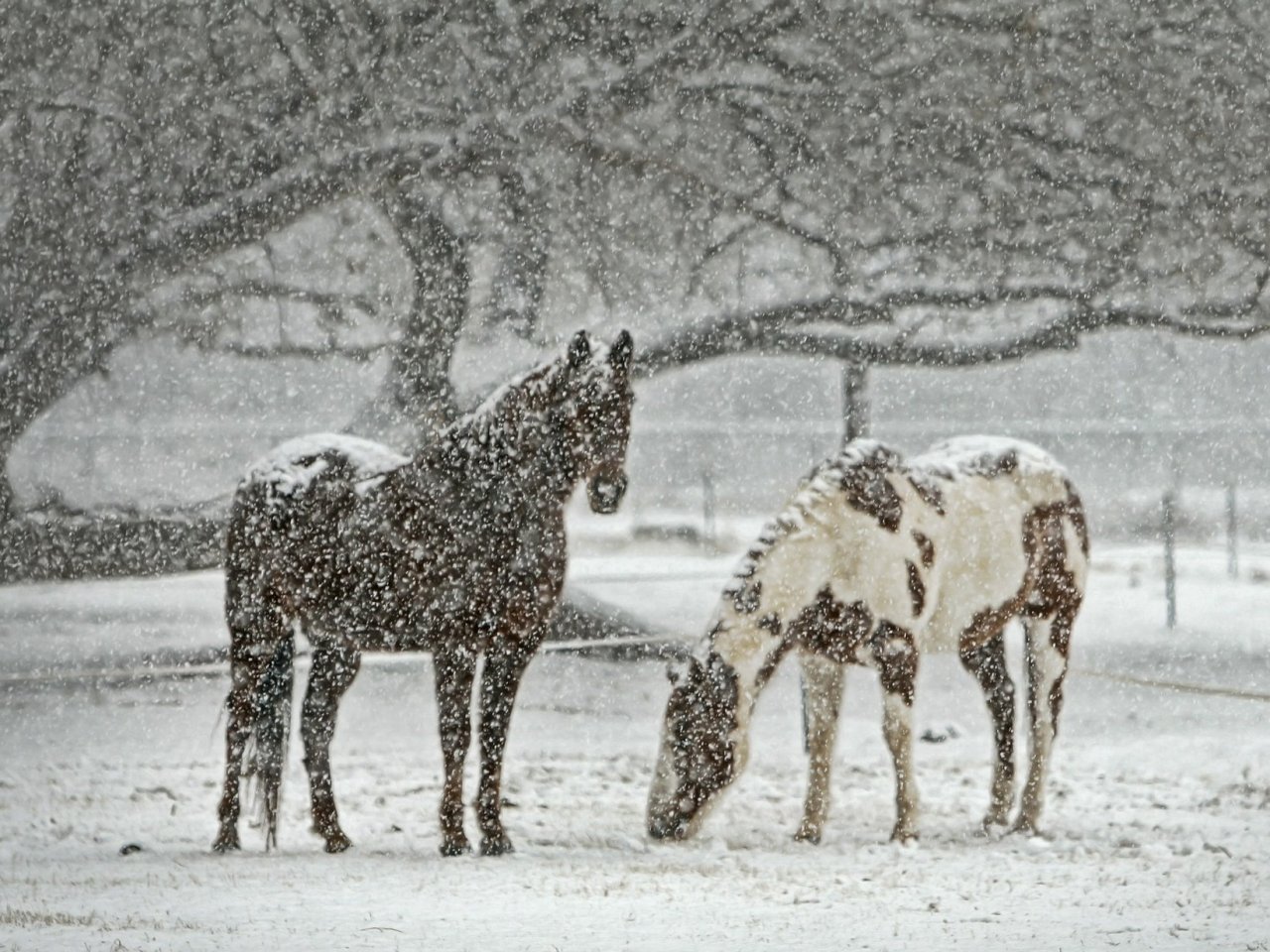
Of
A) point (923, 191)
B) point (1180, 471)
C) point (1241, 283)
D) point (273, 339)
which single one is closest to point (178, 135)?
point (273, 339)

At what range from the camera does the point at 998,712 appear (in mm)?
7191

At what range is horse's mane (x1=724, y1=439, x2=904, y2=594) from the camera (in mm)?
6227

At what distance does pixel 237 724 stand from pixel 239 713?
0.05 meters

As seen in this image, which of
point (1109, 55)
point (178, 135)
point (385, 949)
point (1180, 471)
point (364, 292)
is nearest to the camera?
point (385, 949)

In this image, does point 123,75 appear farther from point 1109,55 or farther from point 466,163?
point 1109,55

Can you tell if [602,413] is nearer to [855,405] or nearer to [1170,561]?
[855,405]

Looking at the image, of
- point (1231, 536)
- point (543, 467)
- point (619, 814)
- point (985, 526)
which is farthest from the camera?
point (1231, 536)

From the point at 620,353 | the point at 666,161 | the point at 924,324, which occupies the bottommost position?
the point at 620,353

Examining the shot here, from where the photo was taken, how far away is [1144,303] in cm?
1094

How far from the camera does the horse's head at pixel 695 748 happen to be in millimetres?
6109

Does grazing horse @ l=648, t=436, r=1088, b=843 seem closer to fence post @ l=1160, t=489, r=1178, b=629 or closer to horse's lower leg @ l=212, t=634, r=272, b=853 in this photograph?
horse's lower leg @ l=212, t=634, r=272, b=853

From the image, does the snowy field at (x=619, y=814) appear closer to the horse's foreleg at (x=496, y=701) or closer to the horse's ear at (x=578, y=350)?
the horse's foreleg at (x=496, y=701)

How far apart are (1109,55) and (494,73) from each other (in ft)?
13.1

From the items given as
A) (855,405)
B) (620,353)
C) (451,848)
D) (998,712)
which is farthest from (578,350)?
(855,405)
